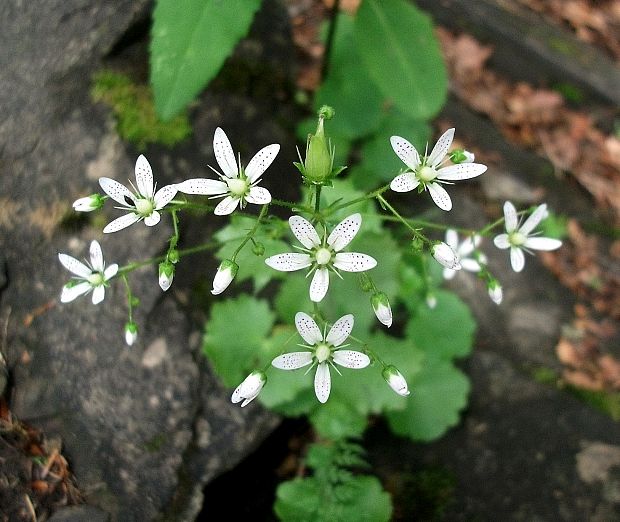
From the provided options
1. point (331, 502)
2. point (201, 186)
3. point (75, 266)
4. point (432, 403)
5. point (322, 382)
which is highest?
point (201, 186)

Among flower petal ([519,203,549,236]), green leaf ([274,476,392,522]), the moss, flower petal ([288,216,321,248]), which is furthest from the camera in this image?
the moss

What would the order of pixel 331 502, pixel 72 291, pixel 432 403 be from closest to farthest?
pixel 72 291 → pixel 331 502 → pixel 432 403

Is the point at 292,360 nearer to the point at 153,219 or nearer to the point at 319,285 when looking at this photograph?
the point at 319,285

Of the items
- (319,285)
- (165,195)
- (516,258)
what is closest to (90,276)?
(165,195)

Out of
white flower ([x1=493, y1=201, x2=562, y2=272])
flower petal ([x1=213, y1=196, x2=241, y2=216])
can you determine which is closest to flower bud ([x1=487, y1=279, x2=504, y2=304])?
white flower ([x1=493, y1=201, x2=562, y2=272])

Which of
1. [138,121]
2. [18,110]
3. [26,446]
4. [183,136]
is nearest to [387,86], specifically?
[183,136]

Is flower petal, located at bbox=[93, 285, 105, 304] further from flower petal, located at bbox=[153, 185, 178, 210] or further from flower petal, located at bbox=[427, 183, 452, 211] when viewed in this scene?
flower petal, located at bbox=[427, 183, 452, 211]

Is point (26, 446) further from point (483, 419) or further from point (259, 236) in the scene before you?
point (483, 419)

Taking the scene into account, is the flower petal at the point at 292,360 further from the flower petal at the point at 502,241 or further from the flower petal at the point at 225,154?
the flower petal at the point at 502,241
